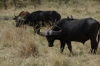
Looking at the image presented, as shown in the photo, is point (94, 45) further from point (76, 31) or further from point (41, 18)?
point (41, 18)

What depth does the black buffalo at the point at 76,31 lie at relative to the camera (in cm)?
893

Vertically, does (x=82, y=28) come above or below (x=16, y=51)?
above

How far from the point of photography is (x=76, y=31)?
9422mm

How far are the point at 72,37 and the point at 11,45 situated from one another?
2669 mm

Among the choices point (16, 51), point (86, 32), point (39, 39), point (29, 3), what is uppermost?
point (86, 32)

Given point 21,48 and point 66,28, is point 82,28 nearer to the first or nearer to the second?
point 66,28

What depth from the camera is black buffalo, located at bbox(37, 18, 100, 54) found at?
893 cm

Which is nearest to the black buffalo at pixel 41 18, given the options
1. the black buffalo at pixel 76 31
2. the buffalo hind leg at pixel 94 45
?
the black buffalo at pixel 76 31

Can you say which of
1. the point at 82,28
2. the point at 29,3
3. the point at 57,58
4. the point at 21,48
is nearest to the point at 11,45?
the point at 21,48

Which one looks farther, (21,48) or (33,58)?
(21,48)

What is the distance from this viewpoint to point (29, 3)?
135 feet

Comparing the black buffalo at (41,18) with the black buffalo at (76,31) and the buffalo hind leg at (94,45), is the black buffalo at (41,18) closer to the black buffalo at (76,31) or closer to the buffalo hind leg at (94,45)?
the black buffalo at (76,31)

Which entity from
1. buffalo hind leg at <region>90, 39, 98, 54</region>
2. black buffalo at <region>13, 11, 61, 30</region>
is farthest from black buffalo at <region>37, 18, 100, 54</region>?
black buffalo at <region>13, 11, 61, 30</region>

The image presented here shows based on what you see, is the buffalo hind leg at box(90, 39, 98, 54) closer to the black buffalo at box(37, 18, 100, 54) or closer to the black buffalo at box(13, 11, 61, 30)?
the black buffalo at box(37, 18, 100, 54)
